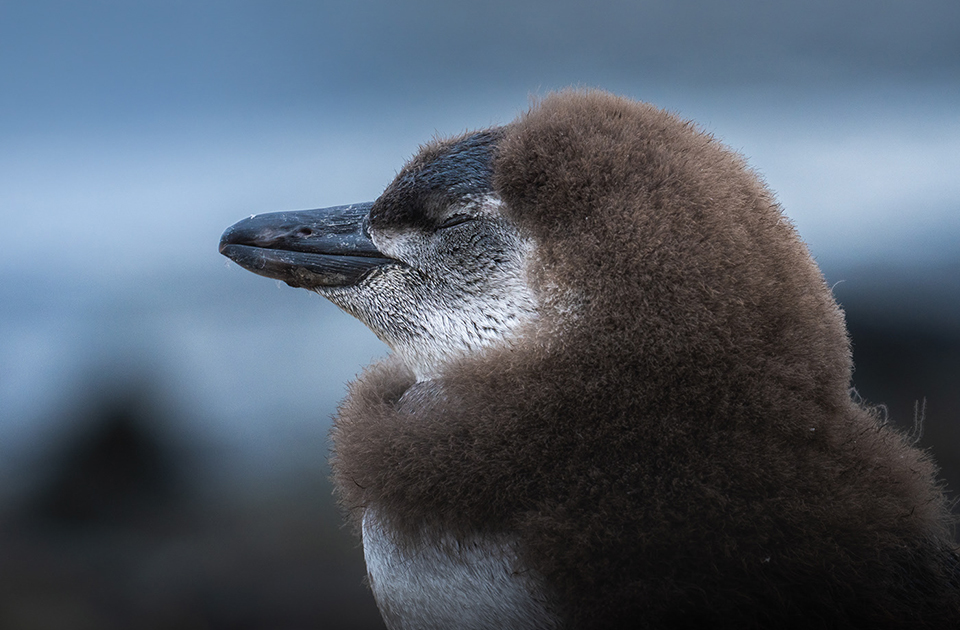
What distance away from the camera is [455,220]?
46 centimetres

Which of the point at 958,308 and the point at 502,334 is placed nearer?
the point at 502,334

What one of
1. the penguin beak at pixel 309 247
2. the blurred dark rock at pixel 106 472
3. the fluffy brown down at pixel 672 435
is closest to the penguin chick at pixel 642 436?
the fluffy brown down at pixel 672 435

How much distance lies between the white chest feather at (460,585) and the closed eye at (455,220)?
7.2 inches

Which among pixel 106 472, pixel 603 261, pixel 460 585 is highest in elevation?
pixel 603 261

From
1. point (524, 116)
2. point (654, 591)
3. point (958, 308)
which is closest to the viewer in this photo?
point (654, 591)

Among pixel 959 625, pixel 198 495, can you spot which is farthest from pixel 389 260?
pixel 198 495

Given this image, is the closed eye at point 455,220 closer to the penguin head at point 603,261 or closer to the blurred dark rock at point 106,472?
the penguin head at point 603,261

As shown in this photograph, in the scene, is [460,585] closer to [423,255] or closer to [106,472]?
[423,255]

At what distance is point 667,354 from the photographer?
0.36 meters

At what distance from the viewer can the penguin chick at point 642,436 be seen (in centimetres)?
35

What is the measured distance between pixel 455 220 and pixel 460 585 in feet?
0.70

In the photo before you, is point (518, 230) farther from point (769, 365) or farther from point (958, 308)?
point (958, 308)

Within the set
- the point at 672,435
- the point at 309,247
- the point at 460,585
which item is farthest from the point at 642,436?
the point at 309,247

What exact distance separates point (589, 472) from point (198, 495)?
784mm
